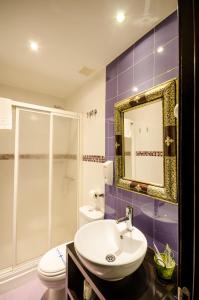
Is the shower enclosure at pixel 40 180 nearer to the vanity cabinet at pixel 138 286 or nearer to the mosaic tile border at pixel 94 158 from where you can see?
the mosaic tile border at pixel 94 158

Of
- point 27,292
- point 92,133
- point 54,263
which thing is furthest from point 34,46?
point 27,292

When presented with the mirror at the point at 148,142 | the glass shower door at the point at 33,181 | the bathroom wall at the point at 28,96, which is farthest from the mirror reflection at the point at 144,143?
the bathroom wall at the point at 28,96

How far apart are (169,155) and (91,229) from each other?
31.6 inches

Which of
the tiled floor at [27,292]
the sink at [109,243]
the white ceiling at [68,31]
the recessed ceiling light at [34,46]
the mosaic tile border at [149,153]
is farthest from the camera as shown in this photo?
the tiled floor at [27,292]

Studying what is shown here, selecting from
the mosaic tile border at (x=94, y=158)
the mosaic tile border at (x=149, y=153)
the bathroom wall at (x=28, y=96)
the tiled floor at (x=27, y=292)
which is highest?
the bathroom wall at (x=28, y=96)

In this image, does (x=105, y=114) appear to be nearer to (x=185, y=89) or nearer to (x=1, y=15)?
(x=1, y=15)

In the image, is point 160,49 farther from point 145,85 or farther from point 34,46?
point 34,46

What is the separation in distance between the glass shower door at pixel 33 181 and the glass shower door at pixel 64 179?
0.13 metres

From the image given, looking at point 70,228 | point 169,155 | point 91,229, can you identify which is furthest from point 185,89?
point 70,228

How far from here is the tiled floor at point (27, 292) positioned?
5.10ft

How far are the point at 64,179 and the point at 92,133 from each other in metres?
0.90

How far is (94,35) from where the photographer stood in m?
1.34

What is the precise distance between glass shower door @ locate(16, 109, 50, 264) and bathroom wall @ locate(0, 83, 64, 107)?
0.48 metres

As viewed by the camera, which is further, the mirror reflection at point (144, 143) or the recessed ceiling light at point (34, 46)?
the recessed ceiling light at point (34, 46)
